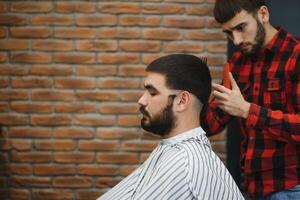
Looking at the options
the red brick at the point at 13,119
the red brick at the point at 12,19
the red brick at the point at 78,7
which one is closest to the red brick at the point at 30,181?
the red brick at the point at 13,119

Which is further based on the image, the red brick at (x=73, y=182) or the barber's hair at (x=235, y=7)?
the red brick at (x=73, y=182)

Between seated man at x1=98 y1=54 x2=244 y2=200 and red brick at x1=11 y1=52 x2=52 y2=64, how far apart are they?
1.19m

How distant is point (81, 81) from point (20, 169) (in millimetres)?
680

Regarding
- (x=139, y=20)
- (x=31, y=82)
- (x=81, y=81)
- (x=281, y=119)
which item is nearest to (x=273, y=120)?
(x=281, y=119)

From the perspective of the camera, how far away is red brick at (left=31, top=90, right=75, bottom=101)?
286 centimetres

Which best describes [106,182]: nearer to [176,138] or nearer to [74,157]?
[74,157]

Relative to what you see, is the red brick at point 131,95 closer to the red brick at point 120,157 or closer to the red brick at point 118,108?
the red brick at point 118,108

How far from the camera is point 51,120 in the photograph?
9.44 feet

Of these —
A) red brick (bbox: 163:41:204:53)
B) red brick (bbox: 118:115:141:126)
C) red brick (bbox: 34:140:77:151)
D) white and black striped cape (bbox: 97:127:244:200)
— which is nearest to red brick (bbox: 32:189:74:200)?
red brick (bbox: 34:140:77:151)

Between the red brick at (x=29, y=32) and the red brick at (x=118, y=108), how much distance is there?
557 mm

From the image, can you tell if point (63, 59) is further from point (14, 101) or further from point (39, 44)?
point (14, 101)

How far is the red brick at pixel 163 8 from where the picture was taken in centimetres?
280

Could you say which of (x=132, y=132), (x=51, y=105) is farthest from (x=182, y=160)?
(x=51, y=105)

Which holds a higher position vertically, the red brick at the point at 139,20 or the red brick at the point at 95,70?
the red brick at the point at 139,20
